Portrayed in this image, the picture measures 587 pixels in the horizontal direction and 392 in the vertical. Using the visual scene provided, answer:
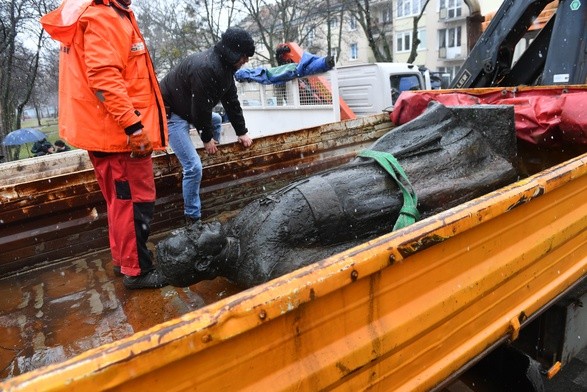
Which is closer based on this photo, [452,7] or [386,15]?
[452,7]

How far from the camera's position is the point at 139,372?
0.97 m

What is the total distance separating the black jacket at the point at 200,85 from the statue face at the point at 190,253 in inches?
56.0

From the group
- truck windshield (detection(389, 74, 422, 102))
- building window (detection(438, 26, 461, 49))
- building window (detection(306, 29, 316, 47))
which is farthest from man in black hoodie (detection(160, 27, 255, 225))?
building window (detection(438, 26, 461, 49))

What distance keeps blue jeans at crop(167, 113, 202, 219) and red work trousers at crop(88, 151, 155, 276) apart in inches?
27.1

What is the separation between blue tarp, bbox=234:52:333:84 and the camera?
689 cm

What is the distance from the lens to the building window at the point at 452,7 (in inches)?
1252

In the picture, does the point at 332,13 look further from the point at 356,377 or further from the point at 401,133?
the point at 356,377

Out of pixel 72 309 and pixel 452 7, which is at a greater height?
pixel 452 7

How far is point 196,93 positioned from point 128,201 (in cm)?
110

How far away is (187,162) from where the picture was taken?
330cm

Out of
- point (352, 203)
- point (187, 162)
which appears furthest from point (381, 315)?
point (187, 162)

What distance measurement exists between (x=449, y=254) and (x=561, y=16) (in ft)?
10.4

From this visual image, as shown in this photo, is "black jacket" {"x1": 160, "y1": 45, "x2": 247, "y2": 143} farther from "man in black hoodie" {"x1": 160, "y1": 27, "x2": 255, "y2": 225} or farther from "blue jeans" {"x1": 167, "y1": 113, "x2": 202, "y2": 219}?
"blue jeans" {"x1": 167, "y1": 113, "x2": 202, "y2": 219}

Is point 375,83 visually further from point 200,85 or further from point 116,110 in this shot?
point 116,110
